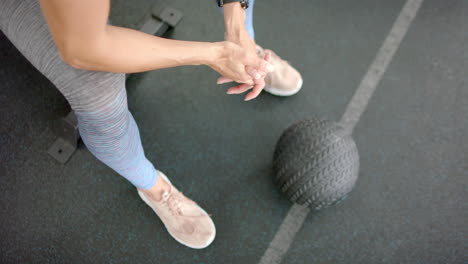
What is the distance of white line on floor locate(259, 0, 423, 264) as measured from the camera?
4.15 feet

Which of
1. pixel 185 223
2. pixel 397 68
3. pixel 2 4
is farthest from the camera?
pixel 397 68

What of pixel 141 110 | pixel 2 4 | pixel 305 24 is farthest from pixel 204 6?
pixel 2 4

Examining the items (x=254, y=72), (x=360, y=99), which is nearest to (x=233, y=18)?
(x=254, y=72)

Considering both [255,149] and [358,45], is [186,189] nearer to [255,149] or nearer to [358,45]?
[255,149]

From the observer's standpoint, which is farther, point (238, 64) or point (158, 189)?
point (158, 189)

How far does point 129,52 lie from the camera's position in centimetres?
62

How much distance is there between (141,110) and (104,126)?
2.21 ft

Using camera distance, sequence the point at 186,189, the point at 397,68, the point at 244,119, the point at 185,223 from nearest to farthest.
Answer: the point at 185,223, the point at 186,189, the point at 244,119, the point at 397,68

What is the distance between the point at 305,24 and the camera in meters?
1.64

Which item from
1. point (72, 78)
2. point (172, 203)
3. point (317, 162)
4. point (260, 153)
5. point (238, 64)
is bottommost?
point (172, 203)

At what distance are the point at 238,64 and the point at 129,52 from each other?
0.92 ft

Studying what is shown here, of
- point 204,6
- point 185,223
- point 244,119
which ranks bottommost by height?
point 185,223

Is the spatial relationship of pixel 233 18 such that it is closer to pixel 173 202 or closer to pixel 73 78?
pixel 73 78

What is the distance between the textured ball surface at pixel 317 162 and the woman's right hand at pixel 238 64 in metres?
0.35
